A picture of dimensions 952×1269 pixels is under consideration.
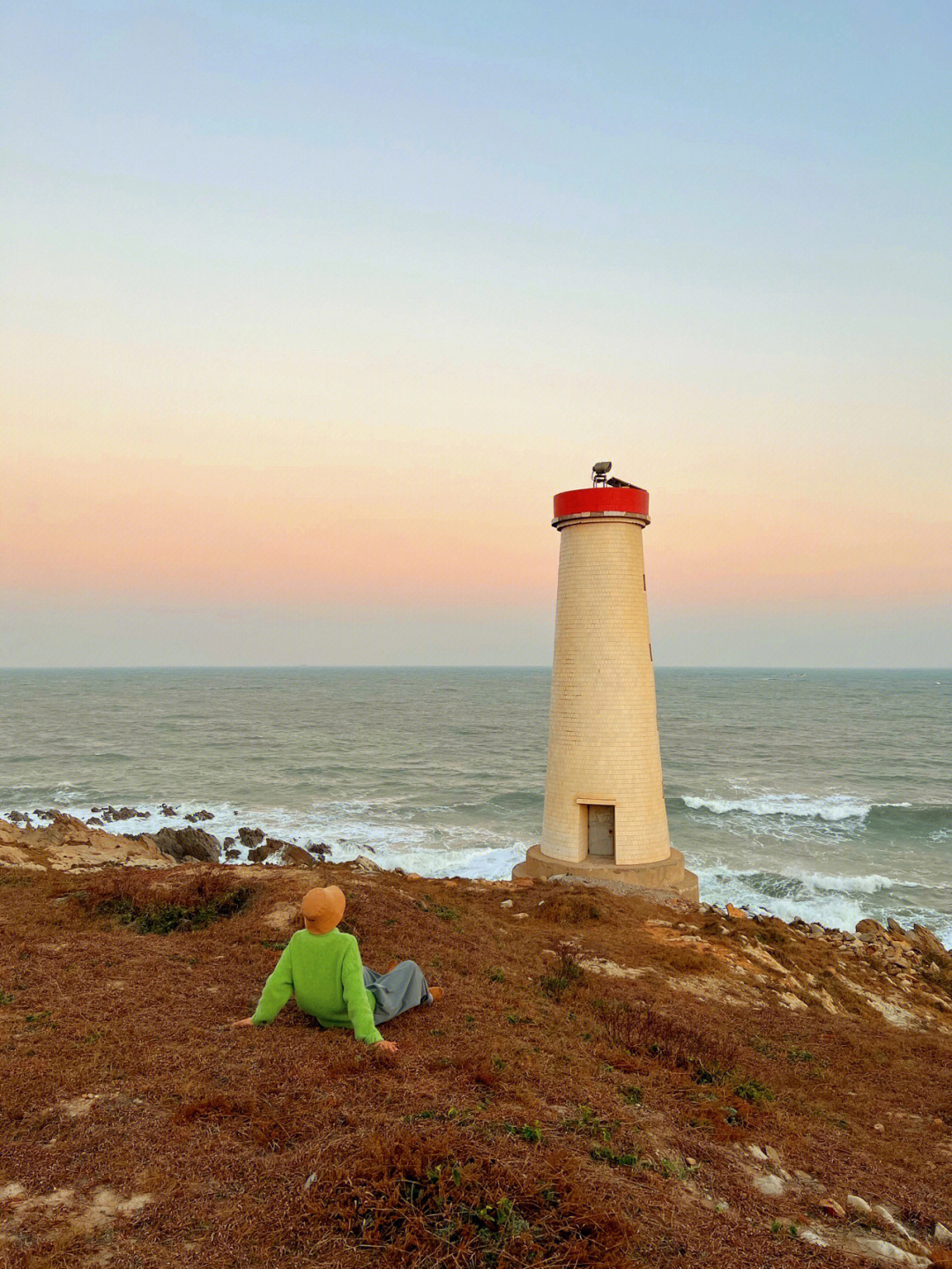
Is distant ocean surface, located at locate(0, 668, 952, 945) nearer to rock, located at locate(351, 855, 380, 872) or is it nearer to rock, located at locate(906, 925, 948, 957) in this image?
rock, located at locate(906, 925, 948, 957)

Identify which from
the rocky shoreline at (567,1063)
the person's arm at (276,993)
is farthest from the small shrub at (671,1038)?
the person's arm at (276,993)

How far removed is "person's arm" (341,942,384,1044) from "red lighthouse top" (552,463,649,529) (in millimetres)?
11459

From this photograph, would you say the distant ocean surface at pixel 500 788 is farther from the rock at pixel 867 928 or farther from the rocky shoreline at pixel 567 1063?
the rocky shoreline at pixel 567 1063

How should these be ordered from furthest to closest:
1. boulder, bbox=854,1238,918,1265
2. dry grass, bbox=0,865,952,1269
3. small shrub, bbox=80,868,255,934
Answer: small shrub, bbox=80,868,255,934 → boulder, bbox=854,1238,918,1265 → dry grass, bbox=0,865,952,1269

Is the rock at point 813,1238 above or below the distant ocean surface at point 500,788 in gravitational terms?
above

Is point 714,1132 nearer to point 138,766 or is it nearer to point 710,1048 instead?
point 710,1048

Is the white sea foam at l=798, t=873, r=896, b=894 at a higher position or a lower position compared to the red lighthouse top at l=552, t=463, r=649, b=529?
lower

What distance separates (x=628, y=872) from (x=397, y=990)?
386 inches

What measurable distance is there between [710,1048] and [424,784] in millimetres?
34867

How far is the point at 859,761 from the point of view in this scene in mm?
52562

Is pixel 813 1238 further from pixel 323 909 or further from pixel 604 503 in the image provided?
pixel 604 503

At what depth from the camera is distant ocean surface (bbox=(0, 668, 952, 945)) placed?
85.8ft

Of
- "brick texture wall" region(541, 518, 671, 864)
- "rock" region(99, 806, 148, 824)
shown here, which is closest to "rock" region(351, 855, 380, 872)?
"brick texture wall" region(541, 518, 671, 864)

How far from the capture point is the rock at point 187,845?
23.2m
